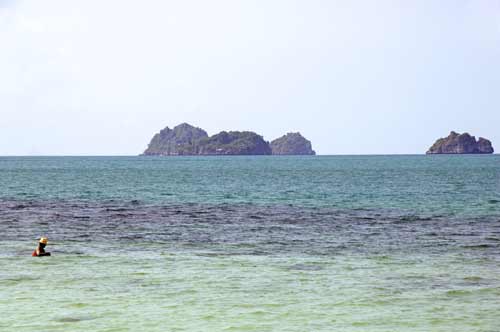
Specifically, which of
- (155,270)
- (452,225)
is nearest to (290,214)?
(452,225)

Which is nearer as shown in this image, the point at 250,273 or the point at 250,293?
the point at 250,293

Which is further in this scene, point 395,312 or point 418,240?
point 418,240

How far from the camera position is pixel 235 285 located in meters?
23.1

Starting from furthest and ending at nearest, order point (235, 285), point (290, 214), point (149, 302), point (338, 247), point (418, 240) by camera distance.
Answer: point (290, 214)
point (418, 240)
point (338, 247)
point (235, 285)
point (149, 302)

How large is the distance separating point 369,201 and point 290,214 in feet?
57.1

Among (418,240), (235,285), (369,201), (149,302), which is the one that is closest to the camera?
(149,302)

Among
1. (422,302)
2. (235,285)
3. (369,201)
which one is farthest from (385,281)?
(369,201)

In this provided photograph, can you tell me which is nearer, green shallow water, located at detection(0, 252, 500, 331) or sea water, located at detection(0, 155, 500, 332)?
green shallow water, located at detection(0, 252, 500, 331)

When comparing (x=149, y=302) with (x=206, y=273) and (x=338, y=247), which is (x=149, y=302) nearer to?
(x=206, y=273)

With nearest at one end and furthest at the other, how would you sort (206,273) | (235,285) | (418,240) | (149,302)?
1. (149,302)
2. (235,285)
3. (206,273)
4. (418,240)

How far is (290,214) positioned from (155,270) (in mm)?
27641

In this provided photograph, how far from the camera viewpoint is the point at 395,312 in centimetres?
1933

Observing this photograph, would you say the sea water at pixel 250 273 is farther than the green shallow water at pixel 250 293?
Yes

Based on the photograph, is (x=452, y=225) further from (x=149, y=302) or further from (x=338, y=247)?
(x=149, y=302)
